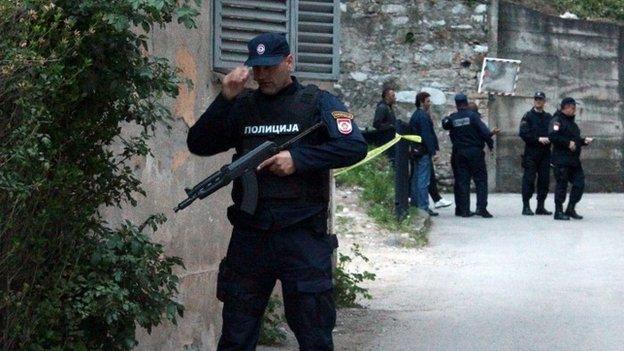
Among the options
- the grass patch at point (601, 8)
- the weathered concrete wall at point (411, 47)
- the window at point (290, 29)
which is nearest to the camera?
the window at point (290, 29)

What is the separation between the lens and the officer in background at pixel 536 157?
18891mm

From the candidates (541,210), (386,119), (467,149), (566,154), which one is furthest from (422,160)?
(566,154)

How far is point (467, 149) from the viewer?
19156 millimetres

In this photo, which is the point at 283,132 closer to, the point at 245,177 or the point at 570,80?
the point at 245,177

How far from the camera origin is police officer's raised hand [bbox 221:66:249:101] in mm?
5859

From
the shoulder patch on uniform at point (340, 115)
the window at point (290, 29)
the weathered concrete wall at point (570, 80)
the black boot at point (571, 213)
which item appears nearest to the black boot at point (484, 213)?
the black boot at point (571, 213)

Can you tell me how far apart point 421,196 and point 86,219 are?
530 inches

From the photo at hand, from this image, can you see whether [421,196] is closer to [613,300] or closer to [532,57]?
[532,57]

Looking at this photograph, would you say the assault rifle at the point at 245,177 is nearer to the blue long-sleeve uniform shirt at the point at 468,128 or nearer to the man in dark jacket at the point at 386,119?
the blue long-sleeve uniform shirt at the point at 468,128

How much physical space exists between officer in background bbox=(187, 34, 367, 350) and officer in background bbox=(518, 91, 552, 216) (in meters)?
13.2

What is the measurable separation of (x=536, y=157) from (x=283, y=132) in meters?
13.7

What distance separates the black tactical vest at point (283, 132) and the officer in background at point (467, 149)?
1305cm

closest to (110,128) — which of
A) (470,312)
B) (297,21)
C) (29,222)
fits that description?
(29,222)

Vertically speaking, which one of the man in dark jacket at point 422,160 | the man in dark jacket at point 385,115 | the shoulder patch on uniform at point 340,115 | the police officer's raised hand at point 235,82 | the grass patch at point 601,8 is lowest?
the man in dark jacket at point 422,160
